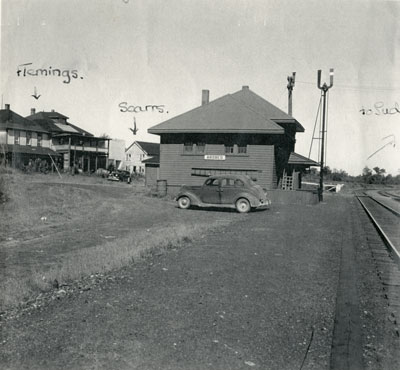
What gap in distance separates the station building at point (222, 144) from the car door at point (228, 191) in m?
7.71

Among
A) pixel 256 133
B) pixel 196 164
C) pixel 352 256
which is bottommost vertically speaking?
pixel 352 256

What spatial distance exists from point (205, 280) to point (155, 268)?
3.65 ft

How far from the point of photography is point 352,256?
360 inches

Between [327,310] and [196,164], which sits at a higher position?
[196,164]

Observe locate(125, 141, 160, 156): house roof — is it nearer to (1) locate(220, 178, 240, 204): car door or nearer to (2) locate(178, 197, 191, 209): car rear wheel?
(2) locate(178, 197, 191, 209): car rear wheel

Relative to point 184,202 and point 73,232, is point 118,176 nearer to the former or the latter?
point 184,202

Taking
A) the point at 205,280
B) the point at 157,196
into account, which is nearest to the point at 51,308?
the point at 205,280

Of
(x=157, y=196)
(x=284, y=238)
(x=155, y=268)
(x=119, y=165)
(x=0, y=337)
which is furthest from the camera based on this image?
(x=119, y=165)

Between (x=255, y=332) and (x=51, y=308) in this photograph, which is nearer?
(x=255, y=332)

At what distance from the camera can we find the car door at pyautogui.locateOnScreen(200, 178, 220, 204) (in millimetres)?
18266

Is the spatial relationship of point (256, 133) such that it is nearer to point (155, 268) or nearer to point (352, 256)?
point (352, 256)

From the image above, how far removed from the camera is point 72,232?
12391mm

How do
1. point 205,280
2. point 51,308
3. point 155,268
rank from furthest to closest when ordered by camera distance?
point 155,268 → point 205,280 → point 51,308

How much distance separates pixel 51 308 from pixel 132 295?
3.33 ft
